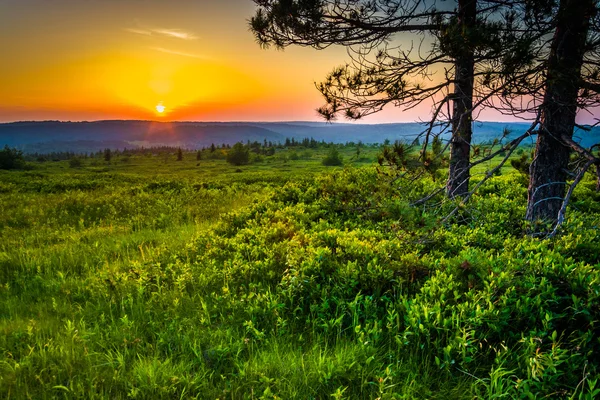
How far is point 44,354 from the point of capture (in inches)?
131

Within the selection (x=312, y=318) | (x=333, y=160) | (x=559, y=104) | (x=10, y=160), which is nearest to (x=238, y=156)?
(x=333, y=160)

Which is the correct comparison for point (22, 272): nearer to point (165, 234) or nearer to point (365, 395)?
point (165, 234)

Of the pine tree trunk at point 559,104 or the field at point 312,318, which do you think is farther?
the pine tree trunk at point 559,104

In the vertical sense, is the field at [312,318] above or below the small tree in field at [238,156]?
below

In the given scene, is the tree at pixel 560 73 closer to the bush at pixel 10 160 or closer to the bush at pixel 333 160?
the bush at pixel 333 160

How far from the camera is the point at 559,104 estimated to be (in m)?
5.42

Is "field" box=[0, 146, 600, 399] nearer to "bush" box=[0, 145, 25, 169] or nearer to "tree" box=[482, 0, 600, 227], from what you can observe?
"tree" box=[482, 0, 600, 227]

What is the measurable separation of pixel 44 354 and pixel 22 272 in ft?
11.2

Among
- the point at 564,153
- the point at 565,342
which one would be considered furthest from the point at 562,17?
the point at 565,342

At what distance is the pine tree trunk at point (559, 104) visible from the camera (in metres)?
4.65

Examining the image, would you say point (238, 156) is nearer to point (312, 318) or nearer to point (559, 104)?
point (559, 104)

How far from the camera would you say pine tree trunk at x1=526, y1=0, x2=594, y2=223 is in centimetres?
465

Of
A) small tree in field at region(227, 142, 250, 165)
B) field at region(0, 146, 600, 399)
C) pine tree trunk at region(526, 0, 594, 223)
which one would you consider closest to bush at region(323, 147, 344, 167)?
small tree in field at region(227, 142, 250, 165)

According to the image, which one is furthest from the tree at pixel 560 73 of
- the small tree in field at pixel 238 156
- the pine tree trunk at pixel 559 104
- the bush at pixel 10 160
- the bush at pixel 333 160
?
the bush at pixel 10 160
